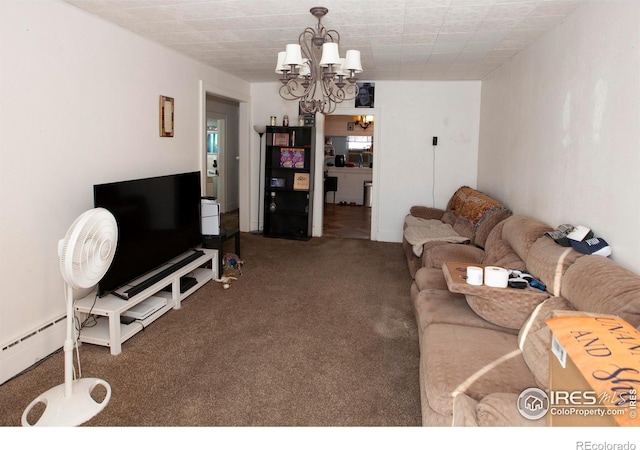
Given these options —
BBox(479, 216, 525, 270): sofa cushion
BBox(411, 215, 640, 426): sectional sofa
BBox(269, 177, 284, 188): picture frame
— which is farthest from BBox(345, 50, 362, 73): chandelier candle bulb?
BBox(269, 177, 284, 188): picture frame

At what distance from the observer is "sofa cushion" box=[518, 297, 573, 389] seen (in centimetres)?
168

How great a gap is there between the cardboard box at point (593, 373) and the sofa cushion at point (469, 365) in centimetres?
58

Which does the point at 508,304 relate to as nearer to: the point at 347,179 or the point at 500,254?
the point at 500,254

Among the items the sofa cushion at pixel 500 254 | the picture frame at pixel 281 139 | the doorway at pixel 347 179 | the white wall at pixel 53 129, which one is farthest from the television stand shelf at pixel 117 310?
the doorway at pixel 347 179

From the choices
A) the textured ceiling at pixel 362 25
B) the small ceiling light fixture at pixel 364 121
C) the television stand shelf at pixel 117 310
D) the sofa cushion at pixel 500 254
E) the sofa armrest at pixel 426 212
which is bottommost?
the television stand shelf at pixel 117 310

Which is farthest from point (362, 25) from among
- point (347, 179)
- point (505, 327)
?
point (347, 179)

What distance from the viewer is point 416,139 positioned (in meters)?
6.05

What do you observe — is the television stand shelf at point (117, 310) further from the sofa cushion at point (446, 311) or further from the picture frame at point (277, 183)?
the picture frame at point (277, 183)

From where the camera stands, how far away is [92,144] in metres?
3.13

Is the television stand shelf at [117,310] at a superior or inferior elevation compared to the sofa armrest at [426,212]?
inferior

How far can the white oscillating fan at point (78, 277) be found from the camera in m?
2.02

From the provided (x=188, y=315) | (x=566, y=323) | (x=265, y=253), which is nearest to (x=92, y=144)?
(x=188, y=315)

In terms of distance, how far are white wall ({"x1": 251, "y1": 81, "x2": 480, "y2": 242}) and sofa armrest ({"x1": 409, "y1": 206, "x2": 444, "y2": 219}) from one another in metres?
0.33

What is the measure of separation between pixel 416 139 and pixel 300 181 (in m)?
1.81
